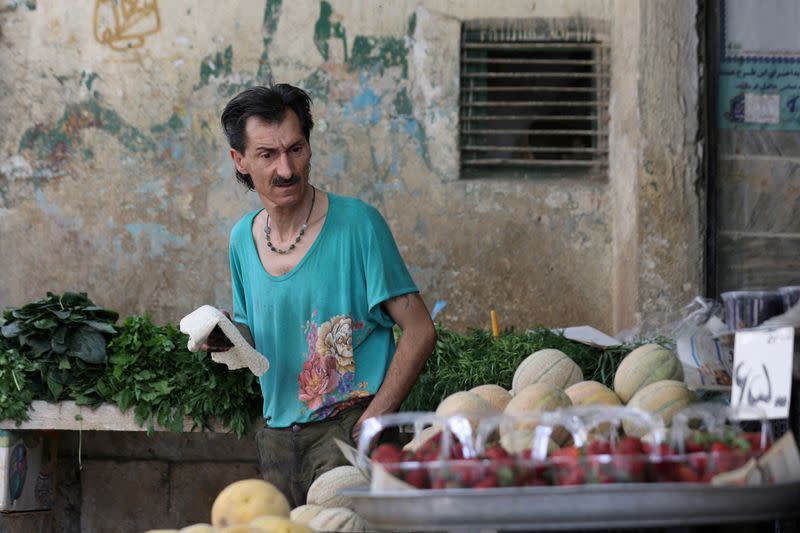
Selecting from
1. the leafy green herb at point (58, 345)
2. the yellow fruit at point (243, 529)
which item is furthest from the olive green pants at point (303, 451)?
the leafy green herb at point (58, 345)

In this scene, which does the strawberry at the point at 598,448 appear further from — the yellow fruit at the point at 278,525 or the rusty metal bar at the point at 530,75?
the rusty metal bar at the point at 530,75

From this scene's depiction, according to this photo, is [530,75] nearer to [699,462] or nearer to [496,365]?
[496,365]

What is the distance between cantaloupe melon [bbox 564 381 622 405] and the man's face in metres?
1.20

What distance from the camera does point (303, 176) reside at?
3.88 metres

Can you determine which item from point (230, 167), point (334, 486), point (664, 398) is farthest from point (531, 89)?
point (334, 486)

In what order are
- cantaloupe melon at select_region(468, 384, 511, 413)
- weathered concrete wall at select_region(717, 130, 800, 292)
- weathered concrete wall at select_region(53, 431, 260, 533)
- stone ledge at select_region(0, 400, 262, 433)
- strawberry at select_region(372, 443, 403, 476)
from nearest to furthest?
strawberry at select_region(372, 443, 403, 476)
cantaloupe melon at select_region(468, 384, 511, 413)
stone ledge at select_region(0, 400, 262, 433)
weathered concrete wall at select_region(717, 130, 800, 292)
weathered concrete wall at select_region(53, 431, 260, 533)

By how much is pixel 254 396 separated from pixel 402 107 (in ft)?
7.75

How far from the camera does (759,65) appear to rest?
6.25m

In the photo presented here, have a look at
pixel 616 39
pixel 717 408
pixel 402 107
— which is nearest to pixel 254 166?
pixel 717 408

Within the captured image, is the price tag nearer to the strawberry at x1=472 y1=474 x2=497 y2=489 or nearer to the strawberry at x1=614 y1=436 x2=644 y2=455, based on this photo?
the strawberry at x1=614 y1=436 x2=644 y2=455

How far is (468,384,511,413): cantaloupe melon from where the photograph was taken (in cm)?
356

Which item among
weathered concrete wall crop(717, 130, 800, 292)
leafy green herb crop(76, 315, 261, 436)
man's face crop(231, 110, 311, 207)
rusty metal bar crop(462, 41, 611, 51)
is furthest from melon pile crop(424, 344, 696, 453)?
rusty metal bar crop(462, 41, 611, 51)

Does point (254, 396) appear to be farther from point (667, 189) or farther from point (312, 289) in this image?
point (667, 189)

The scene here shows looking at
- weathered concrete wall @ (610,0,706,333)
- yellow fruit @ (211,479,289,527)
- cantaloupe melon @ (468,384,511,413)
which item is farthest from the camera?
weathered concrete wall @ (610,0,706,333)
